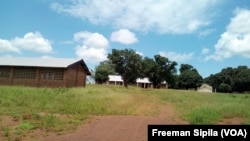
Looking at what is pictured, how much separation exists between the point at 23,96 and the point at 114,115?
364 inches

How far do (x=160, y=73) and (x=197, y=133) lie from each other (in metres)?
64.6

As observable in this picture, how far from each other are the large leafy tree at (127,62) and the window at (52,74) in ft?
78.7

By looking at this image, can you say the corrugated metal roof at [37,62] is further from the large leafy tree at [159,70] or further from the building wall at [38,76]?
the large leafy tree at [159,70]

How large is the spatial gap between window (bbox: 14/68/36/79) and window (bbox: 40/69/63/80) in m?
1.20

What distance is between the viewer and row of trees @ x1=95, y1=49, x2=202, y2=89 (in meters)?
61.4

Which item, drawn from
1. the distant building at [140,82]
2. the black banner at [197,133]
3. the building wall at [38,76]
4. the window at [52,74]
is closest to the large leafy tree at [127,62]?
the distant building at [140,82]

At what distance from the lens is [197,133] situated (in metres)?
7.32

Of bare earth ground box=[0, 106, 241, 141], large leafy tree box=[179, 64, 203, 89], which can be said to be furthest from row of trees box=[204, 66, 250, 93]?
bare earth ground box=[0, 106, 241, 141]

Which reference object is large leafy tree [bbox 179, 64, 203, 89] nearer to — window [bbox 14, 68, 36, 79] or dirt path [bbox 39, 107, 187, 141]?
window [bbox 14, 68, 36, 79]

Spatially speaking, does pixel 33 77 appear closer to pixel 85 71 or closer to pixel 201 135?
pixel 85 71

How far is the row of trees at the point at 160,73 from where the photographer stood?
203 feet

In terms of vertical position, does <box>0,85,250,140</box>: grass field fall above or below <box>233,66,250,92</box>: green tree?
below

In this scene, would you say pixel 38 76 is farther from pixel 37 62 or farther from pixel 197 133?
pixel 197 133

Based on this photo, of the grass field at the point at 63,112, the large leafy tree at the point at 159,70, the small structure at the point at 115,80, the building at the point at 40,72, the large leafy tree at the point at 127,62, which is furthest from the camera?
the small structure at the point at 115,80
